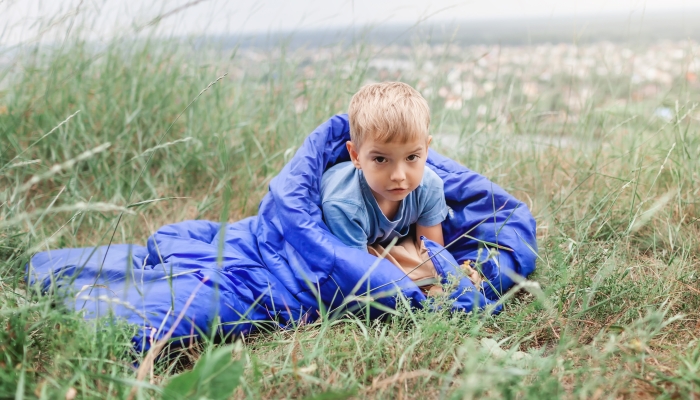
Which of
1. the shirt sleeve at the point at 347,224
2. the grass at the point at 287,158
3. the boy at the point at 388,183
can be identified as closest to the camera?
the grass at the point at 287,158

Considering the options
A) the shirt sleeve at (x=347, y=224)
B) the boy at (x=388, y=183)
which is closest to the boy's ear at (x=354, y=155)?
the boy at (x=388, y=183)

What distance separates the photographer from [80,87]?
309 centimetres

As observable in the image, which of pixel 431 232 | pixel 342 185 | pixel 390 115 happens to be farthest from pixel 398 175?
pixel 431 232

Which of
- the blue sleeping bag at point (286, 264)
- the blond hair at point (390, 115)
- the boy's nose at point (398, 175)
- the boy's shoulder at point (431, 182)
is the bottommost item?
the blue sleeping bag at point (286, 264)

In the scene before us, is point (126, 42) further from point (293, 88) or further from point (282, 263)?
point (282, 263)

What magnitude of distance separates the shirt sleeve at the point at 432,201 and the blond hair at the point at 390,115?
0.31m

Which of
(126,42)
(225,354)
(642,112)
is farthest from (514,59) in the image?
(225,354)

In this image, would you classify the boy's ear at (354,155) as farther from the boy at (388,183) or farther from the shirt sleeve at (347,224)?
the shirt sleeve at (347,224)

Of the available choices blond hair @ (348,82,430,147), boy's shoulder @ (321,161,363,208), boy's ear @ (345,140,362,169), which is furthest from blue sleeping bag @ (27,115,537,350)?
blond hair @ (348,82,430,147)

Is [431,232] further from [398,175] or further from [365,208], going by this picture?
[398,175]

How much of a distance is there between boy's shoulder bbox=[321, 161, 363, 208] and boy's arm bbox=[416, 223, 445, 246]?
34 cm

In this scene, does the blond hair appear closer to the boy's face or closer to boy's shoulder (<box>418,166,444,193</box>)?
the boy's face

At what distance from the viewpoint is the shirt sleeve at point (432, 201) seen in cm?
224

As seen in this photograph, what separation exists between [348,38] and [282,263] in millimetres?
1910
